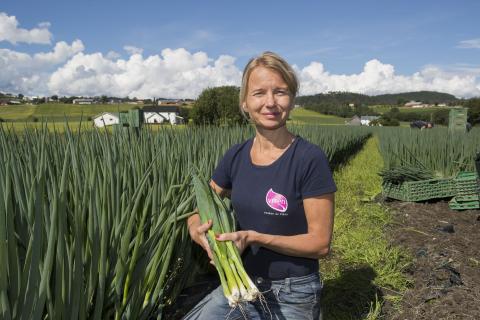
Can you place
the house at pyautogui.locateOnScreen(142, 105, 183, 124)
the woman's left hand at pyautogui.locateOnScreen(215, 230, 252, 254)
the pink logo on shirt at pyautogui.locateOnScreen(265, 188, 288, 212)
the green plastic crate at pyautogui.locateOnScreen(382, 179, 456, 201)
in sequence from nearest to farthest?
the woman's left hand at pyautogui.locateOnScreen(215, 230, 252, 254) < the pink logo on shirt at pyautogui.locateOnScreen(265, 188, 288, 212) < the house at pyautogui.locateOnScreen(142, 105, 183, 124) < the green plastic crate at pyautogui.locateOnScreen(382, 179, 456, 201)

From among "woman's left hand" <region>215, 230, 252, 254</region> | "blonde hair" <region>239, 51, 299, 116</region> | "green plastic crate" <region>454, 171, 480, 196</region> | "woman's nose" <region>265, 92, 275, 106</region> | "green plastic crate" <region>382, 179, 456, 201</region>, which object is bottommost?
"green plastic crate" <region>382, 179, 456, 201</region>

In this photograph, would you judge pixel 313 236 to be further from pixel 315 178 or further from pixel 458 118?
pixel 458 118

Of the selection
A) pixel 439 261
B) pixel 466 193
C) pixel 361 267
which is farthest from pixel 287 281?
pixel 466 193

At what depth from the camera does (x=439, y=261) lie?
2.83 m

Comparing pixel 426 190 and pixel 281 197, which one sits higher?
pixel 281 197

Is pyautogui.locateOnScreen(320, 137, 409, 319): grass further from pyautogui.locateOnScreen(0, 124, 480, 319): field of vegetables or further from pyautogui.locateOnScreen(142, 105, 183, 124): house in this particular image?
pyautogui.locateOnScreen(142, 105, 183, 124): house

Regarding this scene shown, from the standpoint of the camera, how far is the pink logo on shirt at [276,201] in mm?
1391

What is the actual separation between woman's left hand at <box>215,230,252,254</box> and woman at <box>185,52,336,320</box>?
0.13 m

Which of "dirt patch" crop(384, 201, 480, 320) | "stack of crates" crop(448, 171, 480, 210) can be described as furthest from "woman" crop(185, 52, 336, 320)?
"stack of crates" crop(448, 171, 480, 210)

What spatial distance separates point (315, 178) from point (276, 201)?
6.2 inches

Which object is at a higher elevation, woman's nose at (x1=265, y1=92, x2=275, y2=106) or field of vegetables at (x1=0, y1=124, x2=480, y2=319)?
woman's nose at (x1=265, y1=92, x2=275, y2=106)

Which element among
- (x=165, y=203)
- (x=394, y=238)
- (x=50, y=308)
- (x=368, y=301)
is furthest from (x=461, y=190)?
(x=50, y=308)

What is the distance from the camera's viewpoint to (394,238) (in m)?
3.45

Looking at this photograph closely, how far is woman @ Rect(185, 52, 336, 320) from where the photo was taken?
4.44ft
